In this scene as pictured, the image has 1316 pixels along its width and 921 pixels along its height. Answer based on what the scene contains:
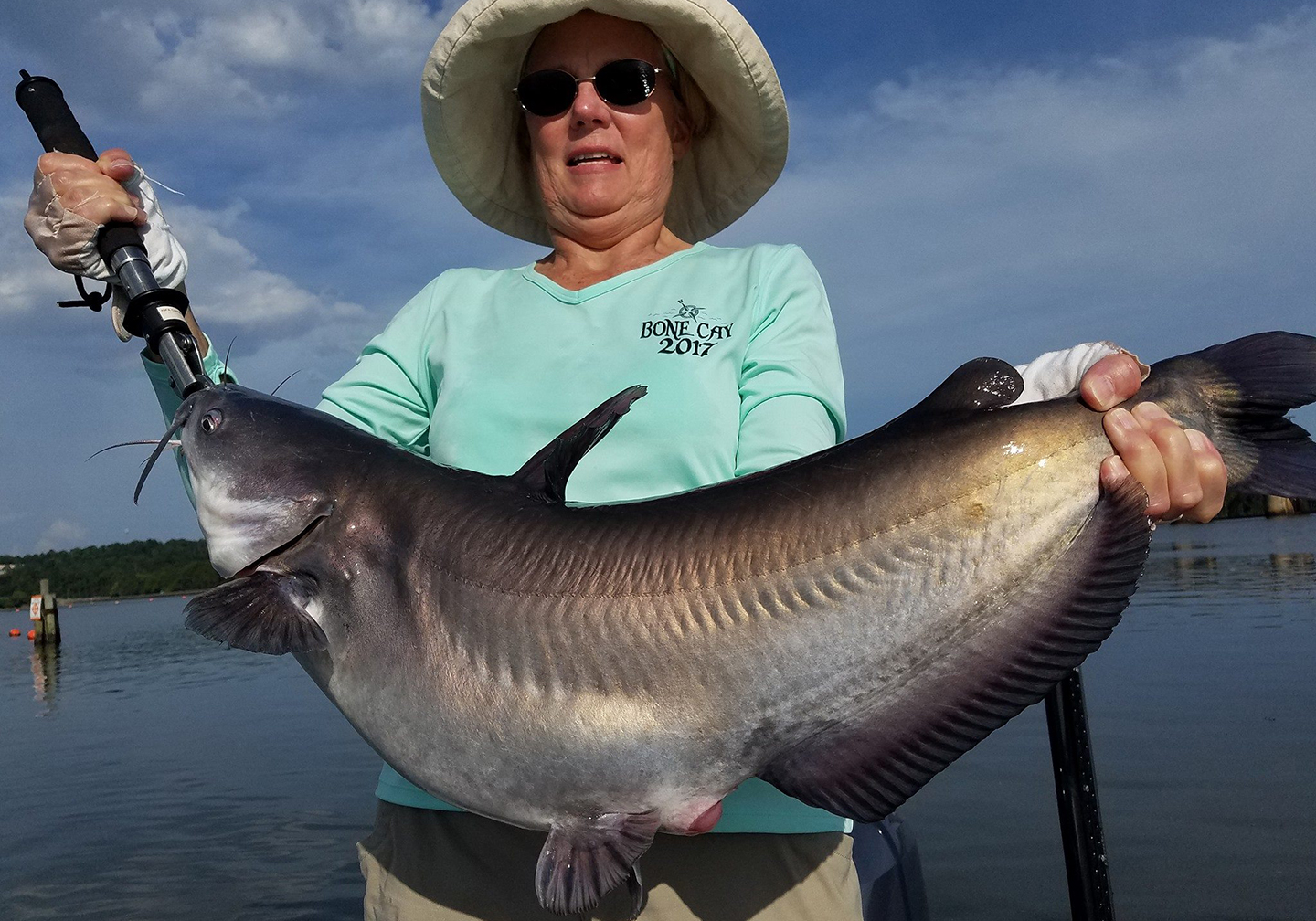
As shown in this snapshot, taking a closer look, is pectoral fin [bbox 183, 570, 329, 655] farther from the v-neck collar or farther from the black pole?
the black pole

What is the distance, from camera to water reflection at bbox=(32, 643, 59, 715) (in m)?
23.1

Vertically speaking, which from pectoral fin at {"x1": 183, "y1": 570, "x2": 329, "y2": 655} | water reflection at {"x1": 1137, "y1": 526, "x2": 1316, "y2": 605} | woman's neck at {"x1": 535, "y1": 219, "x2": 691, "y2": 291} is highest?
woman's neck at {"x1": 535, "y1": 219, "x2": 691, "y2": 291}

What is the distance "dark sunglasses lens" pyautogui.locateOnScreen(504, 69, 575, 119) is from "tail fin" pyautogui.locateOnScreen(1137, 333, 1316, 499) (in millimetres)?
1839

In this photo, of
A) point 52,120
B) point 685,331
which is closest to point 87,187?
point 52,120

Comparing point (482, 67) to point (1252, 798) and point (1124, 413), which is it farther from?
point (1252, 798)

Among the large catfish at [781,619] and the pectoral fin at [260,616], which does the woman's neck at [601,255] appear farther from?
the pectoral fin at [260,616]

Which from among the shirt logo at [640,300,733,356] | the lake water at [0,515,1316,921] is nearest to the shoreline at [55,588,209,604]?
the lake water at [0,515,1316,921]

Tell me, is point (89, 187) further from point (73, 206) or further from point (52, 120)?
point (52, 120)

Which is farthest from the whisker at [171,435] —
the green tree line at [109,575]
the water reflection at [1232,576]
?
the green tree line at [109,575]

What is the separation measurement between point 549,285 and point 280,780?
488 inches

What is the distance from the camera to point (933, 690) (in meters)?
1.74

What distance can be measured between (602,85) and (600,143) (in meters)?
0.18

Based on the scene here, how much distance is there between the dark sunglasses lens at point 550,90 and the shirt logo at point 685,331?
803 mm

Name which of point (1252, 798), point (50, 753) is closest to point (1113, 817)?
point (1252, 798)
